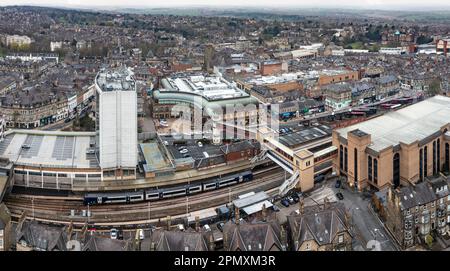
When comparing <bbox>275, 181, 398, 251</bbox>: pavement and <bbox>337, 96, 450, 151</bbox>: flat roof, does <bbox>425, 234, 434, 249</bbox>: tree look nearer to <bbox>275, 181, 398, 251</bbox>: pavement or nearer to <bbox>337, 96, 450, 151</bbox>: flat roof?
<bbox>275, 181, 398, 251</bbox>: pavement

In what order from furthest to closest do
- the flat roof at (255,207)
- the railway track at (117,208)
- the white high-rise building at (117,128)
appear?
the white high-rise building at (117,128) → the railway track at (117,208) → the flat roof at (255,207)

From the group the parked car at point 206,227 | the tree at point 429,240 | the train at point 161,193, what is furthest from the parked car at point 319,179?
the parked car at point 206,227

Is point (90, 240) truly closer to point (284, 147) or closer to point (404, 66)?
point (284, 147)

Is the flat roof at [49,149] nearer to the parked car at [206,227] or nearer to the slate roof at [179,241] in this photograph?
the parked car at [206,227]

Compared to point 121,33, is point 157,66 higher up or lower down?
lower down

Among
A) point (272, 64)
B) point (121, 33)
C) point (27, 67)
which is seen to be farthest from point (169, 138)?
point (121, 33)

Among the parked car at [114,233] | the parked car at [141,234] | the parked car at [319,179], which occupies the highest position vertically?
the parked car at [319,179]

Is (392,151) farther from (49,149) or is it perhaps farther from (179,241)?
(49,149)
